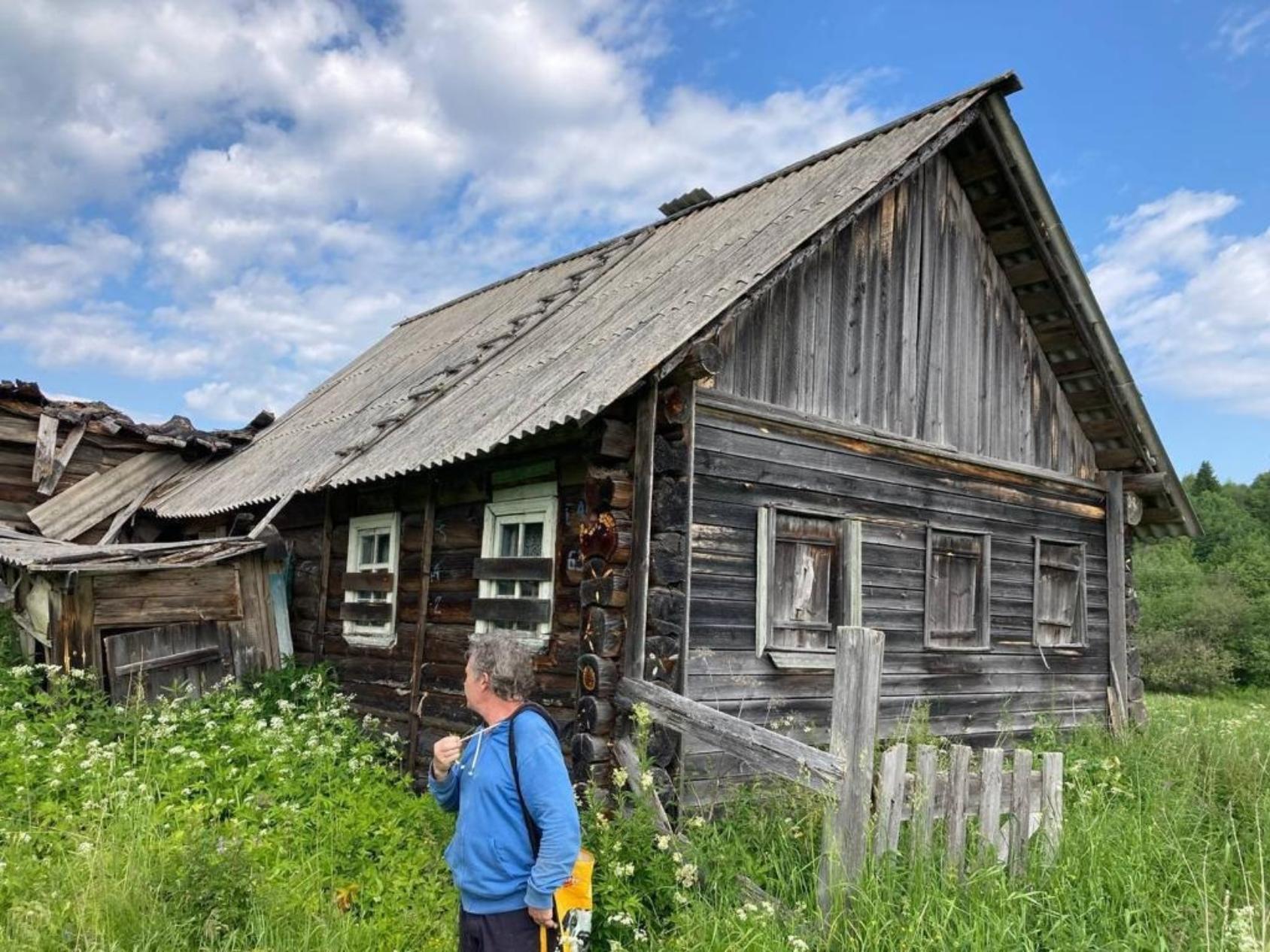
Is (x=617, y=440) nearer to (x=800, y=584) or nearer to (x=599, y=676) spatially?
(x=599, y=676)

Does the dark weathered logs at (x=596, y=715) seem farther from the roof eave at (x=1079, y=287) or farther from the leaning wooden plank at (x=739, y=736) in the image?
the roof eave at (x=1079, y=287)

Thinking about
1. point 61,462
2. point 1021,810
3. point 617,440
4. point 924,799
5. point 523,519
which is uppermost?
point 61,462

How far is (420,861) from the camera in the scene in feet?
19.9

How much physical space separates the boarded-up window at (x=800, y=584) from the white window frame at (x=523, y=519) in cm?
155

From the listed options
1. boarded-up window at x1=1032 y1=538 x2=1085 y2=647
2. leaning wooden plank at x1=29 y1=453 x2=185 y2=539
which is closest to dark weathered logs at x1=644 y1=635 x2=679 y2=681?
boarded-up window at x1=1032 y1=538 x2=1085 y2=647

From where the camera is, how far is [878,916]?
4473 millimetres

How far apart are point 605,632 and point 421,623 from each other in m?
2.54

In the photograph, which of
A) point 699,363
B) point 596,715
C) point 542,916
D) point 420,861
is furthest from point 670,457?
point 542,916

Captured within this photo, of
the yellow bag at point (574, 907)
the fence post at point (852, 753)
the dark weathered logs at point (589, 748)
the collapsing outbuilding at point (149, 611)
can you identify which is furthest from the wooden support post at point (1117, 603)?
the collapsing outbuilding at point (149, 611)

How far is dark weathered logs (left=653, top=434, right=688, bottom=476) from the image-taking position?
22.2 feet

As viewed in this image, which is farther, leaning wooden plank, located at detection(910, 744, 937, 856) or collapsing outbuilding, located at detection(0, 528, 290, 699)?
collapsing outbuilding, located at detection(0, 528, 290, 699)

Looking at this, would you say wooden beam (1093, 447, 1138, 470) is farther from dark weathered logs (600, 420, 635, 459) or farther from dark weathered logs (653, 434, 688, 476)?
dark weathered logs (600, 420, 635, 459)

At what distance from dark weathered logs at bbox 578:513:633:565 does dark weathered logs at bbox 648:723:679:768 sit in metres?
1.11

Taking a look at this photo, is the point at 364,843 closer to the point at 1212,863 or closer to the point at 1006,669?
the point at 1212,863
